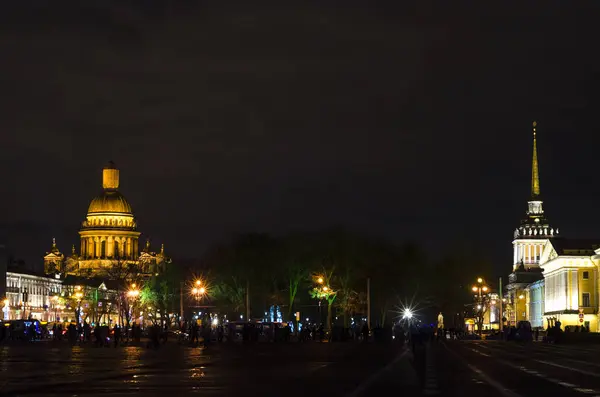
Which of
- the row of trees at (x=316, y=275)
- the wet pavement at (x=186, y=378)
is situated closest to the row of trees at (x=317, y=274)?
the row of trees at (x=316, y=275)

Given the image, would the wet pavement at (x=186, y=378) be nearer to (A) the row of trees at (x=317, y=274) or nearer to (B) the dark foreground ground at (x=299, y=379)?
(B) the dark foreground ground at (x=299, y=379)

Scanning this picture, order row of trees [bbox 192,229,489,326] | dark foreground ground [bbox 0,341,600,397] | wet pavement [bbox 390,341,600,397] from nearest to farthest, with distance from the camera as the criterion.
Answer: wet pavement [bbox 390,341,600,397]
dark foreground ground [bbox 0,341,600,397]
row of trees [bbox 192,229,489,326]

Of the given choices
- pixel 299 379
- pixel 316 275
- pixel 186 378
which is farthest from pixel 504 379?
pixel 316 275

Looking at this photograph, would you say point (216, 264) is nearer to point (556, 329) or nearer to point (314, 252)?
point (314, 252)

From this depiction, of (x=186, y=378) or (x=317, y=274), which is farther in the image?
(x=317, y=274)

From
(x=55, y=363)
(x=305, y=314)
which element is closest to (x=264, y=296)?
(x=305, y=314)

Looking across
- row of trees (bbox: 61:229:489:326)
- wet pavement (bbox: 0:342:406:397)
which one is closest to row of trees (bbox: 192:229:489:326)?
row of trees (bbox: 61:229:489:326)

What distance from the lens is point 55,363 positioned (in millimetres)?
51500

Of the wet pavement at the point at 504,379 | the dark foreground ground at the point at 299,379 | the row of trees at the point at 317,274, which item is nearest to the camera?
the wet pavement at the point at 504,379

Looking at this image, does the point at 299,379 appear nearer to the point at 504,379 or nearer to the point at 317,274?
the point at 504,379

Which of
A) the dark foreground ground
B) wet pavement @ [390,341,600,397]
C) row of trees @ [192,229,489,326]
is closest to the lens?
wet pavement @ [390,341,600,397]

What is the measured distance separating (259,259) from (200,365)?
91.5 meters

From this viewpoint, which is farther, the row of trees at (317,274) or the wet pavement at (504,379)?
the row of trees at (317,274)

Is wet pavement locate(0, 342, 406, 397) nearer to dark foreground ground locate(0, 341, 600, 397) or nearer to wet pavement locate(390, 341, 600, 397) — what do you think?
dark foreground ground locate(0, 341, 600, 397)
